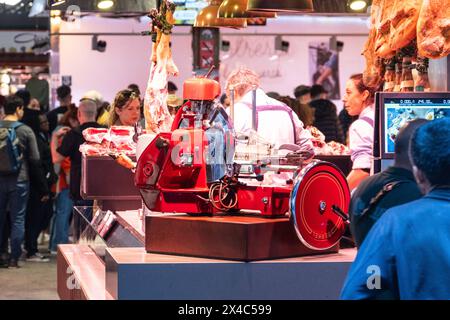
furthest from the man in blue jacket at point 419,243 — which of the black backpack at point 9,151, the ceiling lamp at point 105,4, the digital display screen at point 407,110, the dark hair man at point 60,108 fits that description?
the dark hair man at point 60,108

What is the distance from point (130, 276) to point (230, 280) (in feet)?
1.23

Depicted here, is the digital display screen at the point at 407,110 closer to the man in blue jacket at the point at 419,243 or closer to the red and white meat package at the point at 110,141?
the man in blue jacket at the point at 419,243

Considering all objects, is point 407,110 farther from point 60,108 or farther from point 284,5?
point 60,108

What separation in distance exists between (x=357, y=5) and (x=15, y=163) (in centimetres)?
390

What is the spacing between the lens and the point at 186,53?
1555 cm

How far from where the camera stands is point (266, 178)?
4.40 meters

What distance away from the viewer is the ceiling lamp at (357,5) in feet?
35.1

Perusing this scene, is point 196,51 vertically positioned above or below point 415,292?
above

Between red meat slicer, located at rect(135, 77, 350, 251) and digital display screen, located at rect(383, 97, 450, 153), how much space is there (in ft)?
1.54

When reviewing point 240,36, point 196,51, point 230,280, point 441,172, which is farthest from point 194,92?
point 240,36

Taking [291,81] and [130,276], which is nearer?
[130,276]

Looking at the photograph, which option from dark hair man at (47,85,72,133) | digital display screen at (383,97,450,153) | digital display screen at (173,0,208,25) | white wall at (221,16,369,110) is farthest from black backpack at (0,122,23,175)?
digital display screen at (383,97,450,153)

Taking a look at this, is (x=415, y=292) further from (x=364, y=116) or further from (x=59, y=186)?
(x=59, y=186)

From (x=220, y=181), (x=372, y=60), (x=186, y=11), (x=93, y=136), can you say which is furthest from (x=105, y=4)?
(x=220, y=181)
